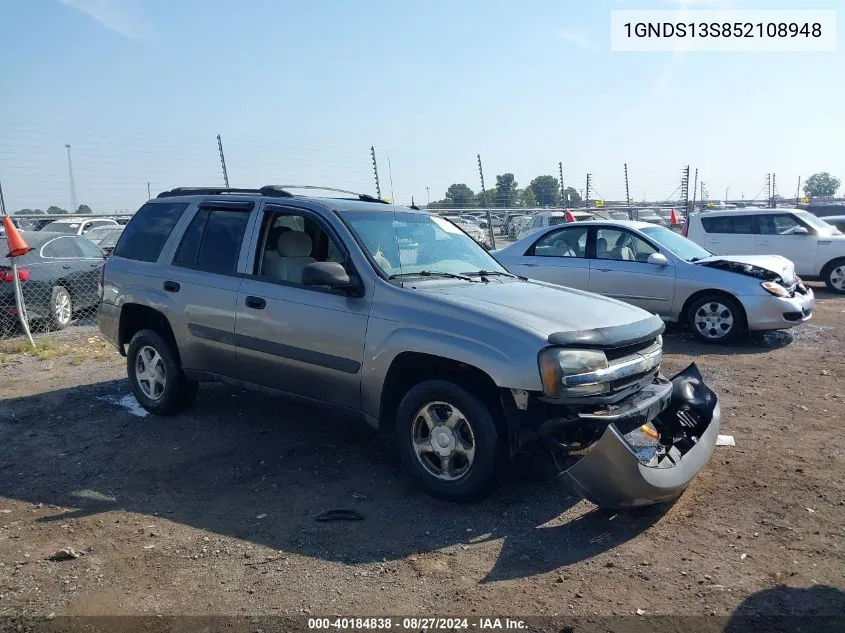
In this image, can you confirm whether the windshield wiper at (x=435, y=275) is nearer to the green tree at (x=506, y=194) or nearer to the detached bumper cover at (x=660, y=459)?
the detached bumper cover at (x=660, y=459)

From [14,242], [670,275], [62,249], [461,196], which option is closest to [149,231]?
[14,242]

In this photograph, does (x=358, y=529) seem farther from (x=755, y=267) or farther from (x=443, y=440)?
(x=755, y=267)

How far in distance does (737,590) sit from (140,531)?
3.18 metres

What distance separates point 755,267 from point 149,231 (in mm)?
7244

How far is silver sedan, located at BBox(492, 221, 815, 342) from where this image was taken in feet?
29.1

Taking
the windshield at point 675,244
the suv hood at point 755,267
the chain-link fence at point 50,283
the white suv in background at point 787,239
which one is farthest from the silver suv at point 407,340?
the white suv in background at point 787,239

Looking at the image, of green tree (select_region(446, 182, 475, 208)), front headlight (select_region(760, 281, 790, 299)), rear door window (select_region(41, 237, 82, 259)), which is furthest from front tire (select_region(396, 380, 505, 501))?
green tree (select_region(446, 182, 475, 208))

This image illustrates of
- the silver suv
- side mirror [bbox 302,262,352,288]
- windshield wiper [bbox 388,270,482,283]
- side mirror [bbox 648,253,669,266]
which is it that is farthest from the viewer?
side mirror [bbox 648,253,669,266]

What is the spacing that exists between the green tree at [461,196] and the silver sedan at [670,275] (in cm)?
1288

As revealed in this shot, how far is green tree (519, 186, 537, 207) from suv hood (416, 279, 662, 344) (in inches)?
812

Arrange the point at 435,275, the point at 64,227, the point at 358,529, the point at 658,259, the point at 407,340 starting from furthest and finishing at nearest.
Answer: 1. the point at 64,227
2. the point at 658,259
3. the point at 435,275
4. the point at 407,340
5. the point at 358,529

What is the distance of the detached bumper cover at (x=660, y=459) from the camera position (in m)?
3.72

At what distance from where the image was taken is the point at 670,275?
30.6 feet

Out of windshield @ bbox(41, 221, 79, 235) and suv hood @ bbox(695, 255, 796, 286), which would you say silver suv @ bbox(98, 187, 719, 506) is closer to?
suv hood @ bbox(695, 255, 796, 286)
